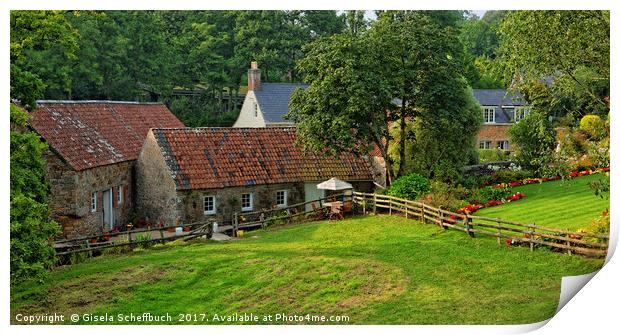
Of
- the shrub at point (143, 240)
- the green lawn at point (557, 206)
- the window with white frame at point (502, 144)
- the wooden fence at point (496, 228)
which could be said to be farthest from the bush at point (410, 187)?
the window with white frame at point (502, 144)

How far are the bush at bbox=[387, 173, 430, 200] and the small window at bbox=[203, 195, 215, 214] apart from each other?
666 cm

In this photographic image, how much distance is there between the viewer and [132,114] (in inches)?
1516

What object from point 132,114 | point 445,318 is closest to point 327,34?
point 132,114

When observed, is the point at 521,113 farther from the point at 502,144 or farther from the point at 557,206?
the point at 557,206

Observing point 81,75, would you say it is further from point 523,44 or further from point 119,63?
point 523,44

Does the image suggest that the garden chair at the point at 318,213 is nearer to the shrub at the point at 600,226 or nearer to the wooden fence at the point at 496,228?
the wooden fence at the point at 496,228

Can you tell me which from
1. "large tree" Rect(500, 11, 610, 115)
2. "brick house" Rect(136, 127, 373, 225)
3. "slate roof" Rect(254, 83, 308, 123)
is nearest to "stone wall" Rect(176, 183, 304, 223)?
"brick house" Rect(136, 127, 373, 225)

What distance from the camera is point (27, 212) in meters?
20.0

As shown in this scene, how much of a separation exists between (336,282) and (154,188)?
12725 mm

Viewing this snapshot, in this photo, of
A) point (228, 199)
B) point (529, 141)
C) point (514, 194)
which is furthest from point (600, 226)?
point (529, 141)

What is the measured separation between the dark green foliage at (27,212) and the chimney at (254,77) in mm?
14057

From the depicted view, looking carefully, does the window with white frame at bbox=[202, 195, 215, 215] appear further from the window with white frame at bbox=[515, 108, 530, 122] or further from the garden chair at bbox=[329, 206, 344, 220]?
the window with white frame at bbox=[515, 108, 530, 122]

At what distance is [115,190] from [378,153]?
10819 millimetres

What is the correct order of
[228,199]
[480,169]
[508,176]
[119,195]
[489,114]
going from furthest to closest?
[489,114] → [480,169] → [508,176] → [119,195] → [228,199]
